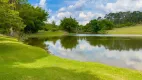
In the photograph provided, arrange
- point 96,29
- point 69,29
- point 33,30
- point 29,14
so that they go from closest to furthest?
1. point 29,14
2. point 33,30
3. point 69,29
4. point 96,29

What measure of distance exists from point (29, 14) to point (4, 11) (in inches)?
2168

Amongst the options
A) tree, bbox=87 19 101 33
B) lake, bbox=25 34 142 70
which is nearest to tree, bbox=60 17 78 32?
tree, bbox=87 19 101 33

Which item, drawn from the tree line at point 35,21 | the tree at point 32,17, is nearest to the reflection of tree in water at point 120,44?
the tree line at point 35,21

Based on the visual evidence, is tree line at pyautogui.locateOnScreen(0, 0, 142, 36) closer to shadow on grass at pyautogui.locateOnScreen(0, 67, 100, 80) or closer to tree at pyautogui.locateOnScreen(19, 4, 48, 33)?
tree at pyautogui.locateOnScreen(19, 4, 48, 33)

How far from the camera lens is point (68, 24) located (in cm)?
13538

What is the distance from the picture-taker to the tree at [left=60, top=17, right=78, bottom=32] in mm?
135875

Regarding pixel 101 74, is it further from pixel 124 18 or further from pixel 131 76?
pixel 124 18

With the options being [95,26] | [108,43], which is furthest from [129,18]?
[108,43]

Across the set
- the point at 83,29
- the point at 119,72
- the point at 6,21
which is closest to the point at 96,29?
the point at 83,29

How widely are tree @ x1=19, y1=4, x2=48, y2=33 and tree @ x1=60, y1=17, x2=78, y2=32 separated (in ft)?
130

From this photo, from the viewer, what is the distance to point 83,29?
543 ft

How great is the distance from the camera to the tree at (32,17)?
254ft

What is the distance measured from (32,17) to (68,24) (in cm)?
5627

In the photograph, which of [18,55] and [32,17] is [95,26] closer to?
[32,17]
